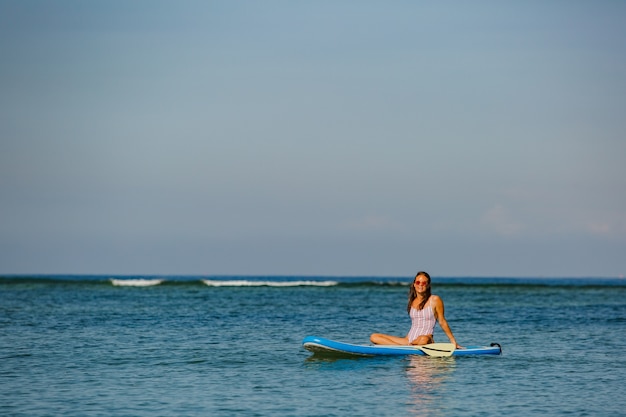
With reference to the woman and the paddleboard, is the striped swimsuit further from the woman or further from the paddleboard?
the paddleboard

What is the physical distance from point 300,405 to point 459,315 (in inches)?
965

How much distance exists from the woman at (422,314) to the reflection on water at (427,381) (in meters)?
0.48

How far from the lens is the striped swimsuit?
1964 centimetres

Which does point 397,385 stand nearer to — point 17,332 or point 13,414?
point 13,414

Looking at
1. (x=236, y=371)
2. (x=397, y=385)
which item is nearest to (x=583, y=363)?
(x=397, y=385)

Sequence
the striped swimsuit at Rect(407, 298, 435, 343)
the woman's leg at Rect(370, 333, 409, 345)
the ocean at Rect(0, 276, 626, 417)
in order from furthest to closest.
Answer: the woman's leg at Rect(370, 333, 409, 345) < the striped swimsuit at Rect(407, 298, 435, 343) < the ocean at Rect(0, 276, 626, 417)

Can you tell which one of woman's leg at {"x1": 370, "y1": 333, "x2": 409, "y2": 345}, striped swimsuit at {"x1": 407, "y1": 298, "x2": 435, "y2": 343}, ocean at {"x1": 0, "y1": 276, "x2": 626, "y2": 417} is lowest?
ocean at {"x1": 0, "y1": 276, "x2": 626, "y2": 417}

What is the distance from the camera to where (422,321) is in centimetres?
1995

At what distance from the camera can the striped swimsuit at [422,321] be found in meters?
19.6

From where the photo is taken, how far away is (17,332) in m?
26.6

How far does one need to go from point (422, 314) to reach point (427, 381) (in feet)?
10.5

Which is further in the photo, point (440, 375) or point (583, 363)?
point (583, 363)

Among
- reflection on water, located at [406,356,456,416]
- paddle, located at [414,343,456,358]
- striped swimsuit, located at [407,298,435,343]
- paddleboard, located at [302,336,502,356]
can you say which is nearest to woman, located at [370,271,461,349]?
striped swimsuit, located at [407,298,435,343]

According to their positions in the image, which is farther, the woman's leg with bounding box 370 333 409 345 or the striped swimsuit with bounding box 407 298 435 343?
the woman's leg with bounding box 370 333 409 345
